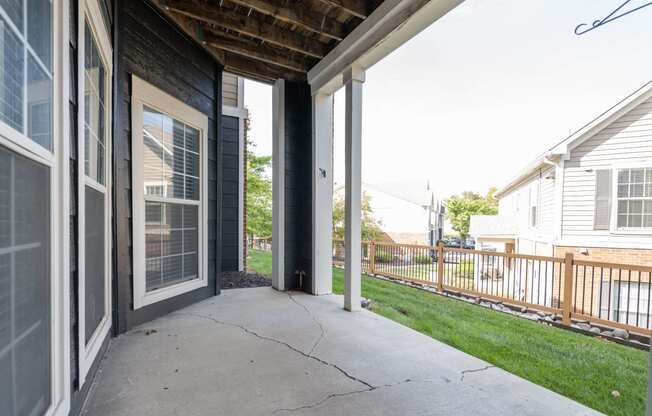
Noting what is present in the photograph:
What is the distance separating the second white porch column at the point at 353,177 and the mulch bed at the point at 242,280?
1.99 m

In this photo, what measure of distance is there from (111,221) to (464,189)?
36701 millimetres

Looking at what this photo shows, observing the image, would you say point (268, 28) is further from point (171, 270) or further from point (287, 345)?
point (287, 345)

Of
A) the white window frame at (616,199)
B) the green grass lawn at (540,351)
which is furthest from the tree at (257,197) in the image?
the white window frame at (616,199)

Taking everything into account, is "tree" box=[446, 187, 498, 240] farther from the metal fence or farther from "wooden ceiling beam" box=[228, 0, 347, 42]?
"wooden ceiling beam" box=[228, 0, 347, 42]

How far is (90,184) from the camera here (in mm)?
1946

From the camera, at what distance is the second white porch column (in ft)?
11.4

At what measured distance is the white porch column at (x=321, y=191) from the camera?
13.8 feet

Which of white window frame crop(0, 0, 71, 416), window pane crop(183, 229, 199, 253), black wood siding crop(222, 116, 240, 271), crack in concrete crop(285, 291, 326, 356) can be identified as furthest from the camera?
black wood siding crop(222, 116, 240, 271)

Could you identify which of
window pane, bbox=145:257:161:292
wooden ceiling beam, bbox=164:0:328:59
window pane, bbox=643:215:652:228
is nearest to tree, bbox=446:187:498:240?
window pane, bbox=643:215:652:228

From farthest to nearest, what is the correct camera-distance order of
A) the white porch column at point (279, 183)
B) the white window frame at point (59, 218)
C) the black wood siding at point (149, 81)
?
the white porch column at point (279, 183)
the black wood siding at point (149, 81)
the white window frame at point (59, 218)

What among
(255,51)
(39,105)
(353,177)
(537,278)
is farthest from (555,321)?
(39,105)

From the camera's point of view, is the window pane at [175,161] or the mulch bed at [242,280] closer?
the window pane at [175,161]

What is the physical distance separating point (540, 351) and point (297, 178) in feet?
11.2

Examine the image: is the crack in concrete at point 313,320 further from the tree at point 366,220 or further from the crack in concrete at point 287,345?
the tree at point 366,220
